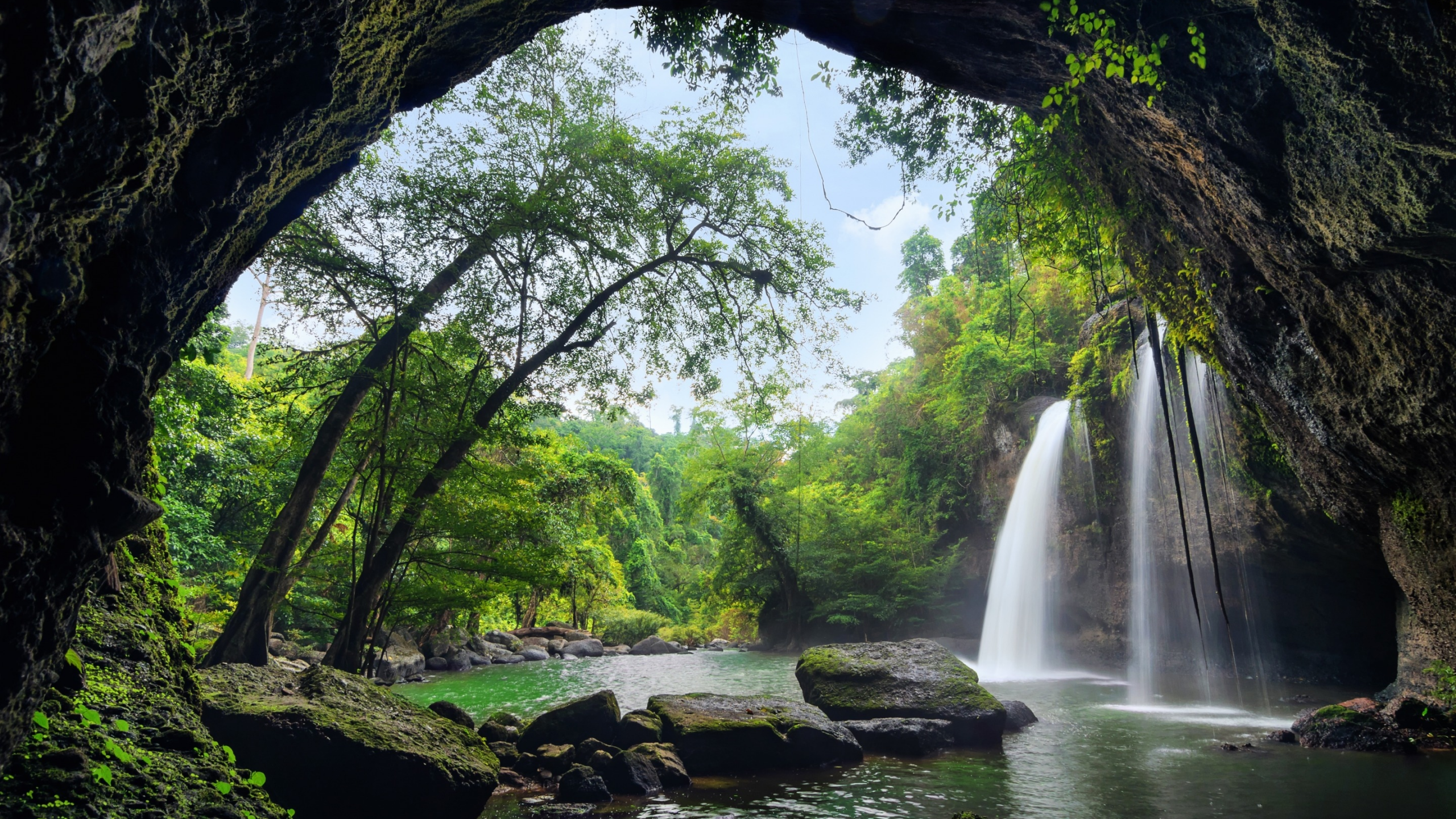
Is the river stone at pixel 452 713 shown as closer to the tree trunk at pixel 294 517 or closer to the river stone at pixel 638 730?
the river stone at pixel 638 730

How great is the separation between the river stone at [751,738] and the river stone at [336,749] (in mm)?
2308

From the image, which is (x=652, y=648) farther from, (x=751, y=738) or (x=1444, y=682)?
(x=1444, y=682)

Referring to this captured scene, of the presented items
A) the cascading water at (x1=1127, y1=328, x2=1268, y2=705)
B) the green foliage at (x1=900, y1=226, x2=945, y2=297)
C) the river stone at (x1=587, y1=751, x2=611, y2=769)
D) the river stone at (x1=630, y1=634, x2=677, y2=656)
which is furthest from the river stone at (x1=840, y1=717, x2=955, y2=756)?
the green foliage at (x1=900, y1=226, x2=945, y2=297)

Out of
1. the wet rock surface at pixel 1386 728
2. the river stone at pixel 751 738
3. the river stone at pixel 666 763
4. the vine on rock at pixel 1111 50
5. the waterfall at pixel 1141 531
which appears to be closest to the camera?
the vine on rock at pixel 1111 50

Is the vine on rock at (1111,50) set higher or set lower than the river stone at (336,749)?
higher

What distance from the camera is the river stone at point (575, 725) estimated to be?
7805mm

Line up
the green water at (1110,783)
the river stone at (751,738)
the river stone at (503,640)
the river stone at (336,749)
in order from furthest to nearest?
the river stone at (503,640) → the river stone at (751,738) → the green water at (1110,783) → the river stone at (336,749)

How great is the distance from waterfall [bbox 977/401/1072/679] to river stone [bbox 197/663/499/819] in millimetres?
15144

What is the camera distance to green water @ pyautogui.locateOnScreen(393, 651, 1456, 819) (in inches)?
215

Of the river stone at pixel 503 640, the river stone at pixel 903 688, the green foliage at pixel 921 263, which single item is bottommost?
the river stone at pixel 503 640

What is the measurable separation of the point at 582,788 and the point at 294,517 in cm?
516

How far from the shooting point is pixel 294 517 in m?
8.32

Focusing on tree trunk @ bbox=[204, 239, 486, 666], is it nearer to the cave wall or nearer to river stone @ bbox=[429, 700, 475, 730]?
river stone @ bbox=[429, 700, 475, 730]

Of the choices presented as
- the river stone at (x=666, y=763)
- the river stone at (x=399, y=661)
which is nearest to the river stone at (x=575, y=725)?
the river stone at (x=666, y=763)
